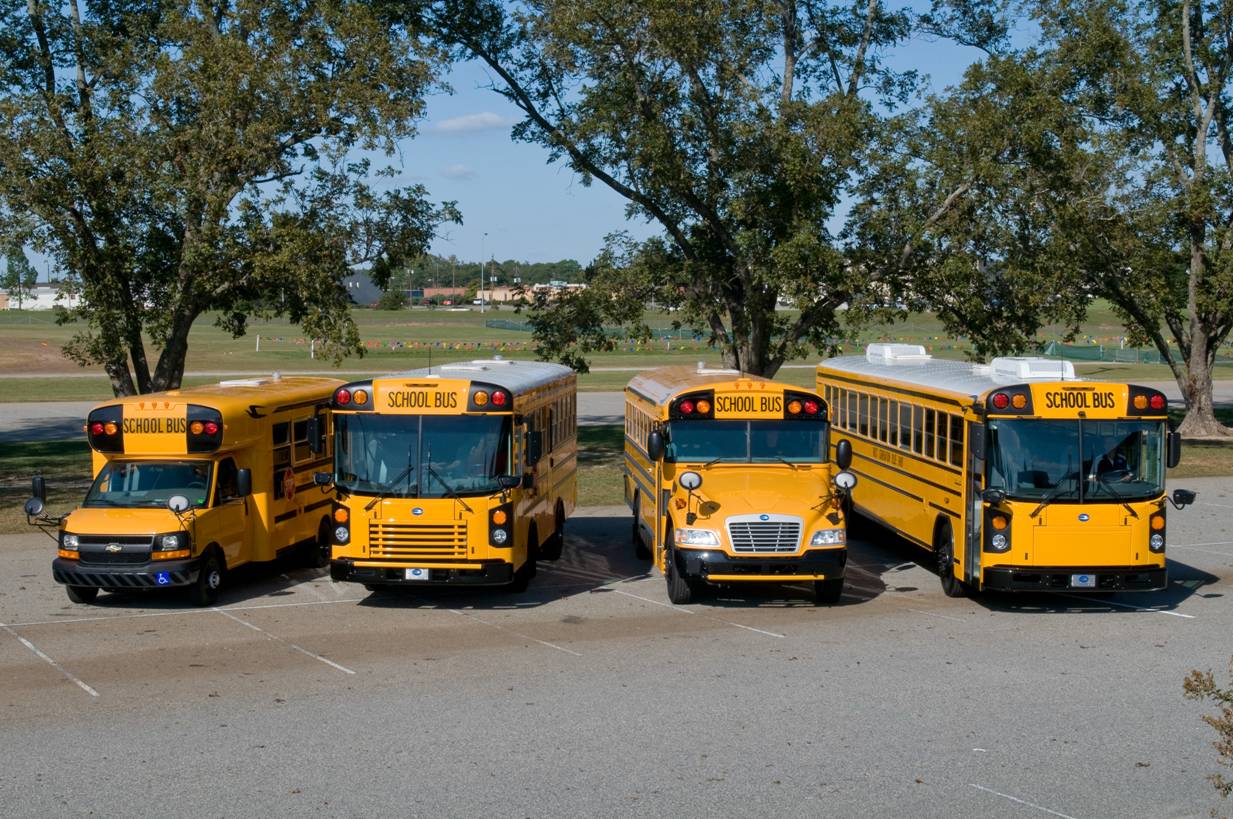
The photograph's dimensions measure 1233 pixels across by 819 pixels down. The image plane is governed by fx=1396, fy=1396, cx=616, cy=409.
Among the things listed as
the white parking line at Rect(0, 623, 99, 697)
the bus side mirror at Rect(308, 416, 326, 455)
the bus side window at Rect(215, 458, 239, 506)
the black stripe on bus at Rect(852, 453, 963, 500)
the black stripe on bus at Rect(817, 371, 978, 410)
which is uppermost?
the black stripe on bus at Rect(817, 371, 978, 410)

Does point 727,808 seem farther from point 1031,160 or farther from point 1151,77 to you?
point 1151,77

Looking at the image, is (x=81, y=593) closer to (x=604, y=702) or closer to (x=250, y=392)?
(x=250, y=392)

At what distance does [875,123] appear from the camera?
29016 mm

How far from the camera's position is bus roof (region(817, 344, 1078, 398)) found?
16.3m

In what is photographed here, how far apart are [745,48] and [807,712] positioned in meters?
21.5

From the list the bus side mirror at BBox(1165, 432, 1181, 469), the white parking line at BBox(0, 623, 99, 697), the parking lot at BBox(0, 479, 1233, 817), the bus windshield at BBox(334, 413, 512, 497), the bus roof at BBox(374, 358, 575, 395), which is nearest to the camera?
the parking lot at BBox(0, 479, 1233, 817)

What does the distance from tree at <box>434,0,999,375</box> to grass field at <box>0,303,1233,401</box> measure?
1414 cm

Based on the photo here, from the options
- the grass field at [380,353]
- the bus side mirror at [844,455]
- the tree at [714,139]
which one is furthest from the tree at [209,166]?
the grass field at [380,353]

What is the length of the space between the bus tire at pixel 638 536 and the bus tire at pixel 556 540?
1.08 m

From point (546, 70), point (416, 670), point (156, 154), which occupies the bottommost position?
point (416, 670)

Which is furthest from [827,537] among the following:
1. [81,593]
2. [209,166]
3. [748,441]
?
[209,166]

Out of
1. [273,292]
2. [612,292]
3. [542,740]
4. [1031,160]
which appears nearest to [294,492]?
[542,740]

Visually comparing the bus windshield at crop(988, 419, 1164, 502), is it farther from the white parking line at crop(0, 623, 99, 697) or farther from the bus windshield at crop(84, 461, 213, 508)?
the white parking line at crop(0, 623, 99, 697)

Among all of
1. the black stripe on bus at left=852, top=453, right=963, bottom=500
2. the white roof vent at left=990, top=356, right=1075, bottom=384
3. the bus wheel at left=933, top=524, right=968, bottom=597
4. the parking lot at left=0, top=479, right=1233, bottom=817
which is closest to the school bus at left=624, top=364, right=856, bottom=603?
the parking lot at left=0, top=479, right=1233, bottom=817
